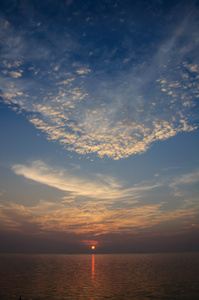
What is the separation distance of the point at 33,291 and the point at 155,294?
75.2 ft

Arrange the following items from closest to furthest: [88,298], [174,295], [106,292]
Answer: [88,298] → [174,295] → [106,292]

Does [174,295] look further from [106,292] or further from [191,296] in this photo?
[106,292]

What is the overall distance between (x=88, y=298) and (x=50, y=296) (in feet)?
22.3

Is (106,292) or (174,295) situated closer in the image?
(174,295)

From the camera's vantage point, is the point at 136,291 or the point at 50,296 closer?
the point at 50,296

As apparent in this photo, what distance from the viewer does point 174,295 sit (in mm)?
35062

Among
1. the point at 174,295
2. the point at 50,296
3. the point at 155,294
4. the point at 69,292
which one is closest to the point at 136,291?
the point at 155,294

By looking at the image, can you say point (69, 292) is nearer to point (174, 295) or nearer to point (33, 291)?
point (33, 291)

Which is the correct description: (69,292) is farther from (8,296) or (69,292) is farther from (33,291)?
(8,296)

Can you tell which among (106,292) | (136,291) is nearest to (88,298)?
(106,292)

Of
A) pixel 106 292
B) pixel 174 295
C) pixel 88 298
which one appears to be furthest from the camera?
pixel 106 292

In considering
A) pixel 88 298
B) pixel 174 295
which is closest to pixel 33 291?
pixel 88 298

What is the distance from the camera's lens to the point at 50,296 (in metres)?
34.1

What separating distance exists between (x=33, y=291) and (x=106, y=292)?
45.9ft
